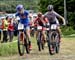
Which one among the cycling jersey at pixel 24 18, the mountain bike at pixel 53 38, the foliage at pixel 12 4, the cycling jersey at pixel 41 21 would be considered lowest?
the foliage at pixel 12 4

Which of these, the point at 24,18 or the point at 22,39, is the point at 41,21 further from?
the point at 22,39

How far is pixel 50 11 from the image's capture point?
17000mm

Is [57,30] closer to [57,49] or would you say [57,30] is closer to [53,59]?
[57,49]

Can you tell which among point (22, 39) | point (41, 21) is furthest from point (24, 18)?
point (41, 21)

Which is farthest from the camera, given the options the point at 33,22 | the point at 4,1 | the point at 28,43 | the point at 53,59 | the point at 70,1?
the point at 4,1

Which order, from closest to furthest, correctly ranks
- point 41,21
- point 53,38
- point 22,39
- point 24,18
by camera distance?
point 22,39
point 24,18
point 53,38
point 41,21

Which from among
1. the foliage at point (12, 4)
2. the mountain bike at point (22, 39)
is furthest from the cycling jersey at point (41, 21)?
the foliage at point (12, 4)

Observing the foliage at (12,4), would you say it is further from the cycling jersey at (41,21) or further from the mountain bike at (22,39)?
the mountain bike at (22,39)

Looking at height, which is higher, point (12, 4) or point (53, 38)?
point (53, 38)

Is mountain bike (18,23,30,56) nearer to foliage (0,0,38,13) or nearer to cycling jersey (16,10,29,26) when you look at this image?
cycling jersey (16,10,29,26)

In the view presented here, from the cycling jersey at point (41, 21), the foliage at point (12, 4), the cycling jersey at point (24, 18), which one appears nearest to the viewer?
the cycling jersey at point (24, 18)

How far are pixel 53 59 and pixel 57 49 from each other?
8.30ft

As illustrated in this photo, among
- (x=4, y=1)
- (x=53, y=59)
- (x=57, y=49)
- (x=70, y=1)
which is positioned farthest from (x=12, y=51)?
(x=4, y=1)

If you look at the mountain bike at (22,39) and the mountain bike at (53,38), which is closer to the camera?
the mountain bike at (22,39)
